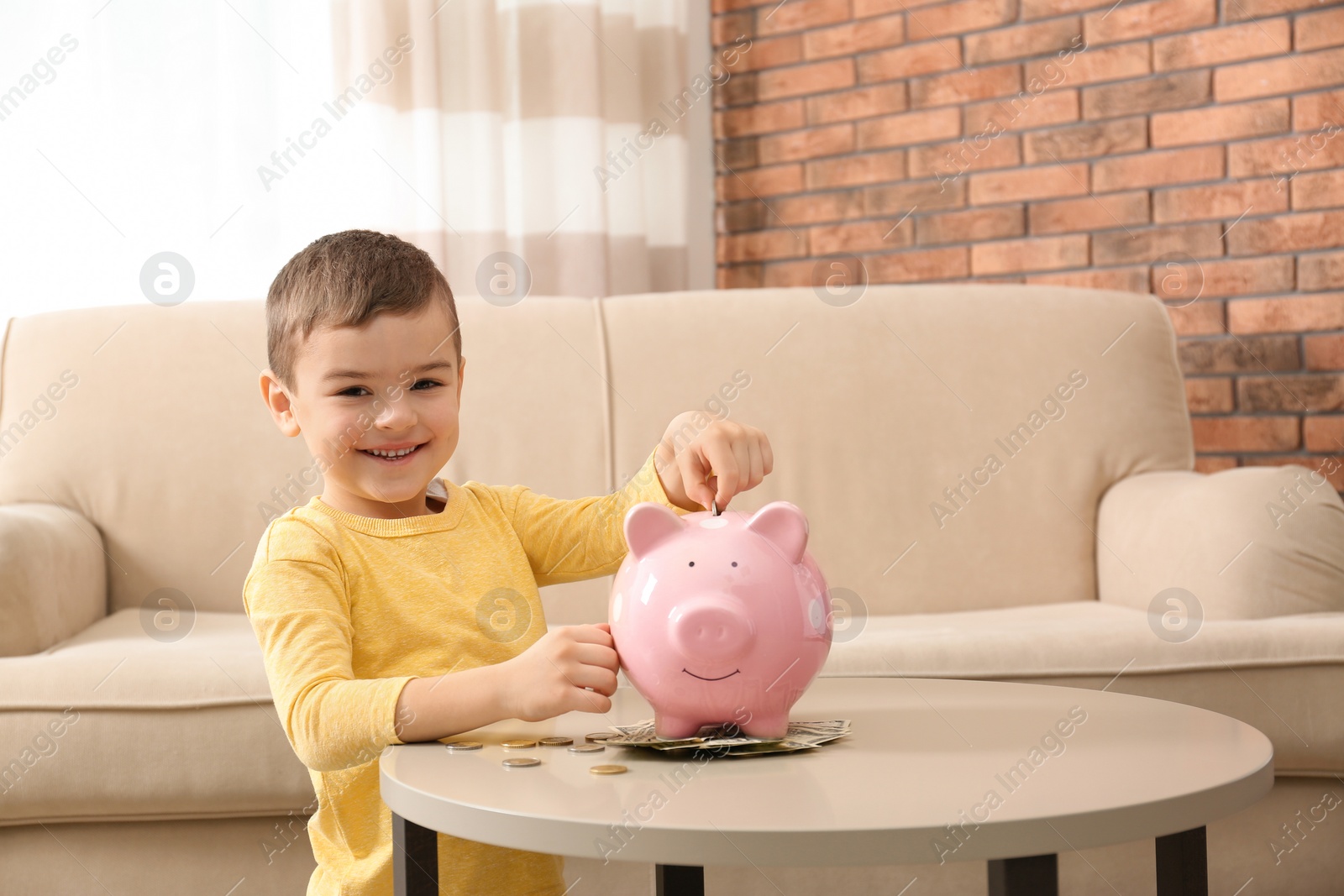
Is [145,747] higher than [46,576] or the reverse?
the reverse

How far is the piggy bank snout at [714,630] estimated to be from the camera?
2.51 ft

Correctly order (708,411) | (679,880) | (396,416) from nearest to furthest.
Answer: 1. (396,416)
2. (679,880)
3. (708,411)

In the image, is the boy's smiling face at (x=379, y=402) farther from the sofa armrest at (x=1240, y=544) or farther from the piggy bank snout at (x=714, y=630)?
the sofa armrest at (x=1240, y=544)

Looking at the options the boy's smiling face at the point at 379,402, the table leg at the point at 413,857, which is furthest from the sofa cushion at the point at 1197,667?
the table leg at the point at 413,857

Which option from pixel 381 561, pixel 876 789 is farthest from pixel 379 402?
pixel 876 789

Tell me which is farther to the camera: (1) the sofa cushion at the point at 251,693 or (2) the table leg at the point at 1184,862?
(1) the sofa cushion at the point at 251,693

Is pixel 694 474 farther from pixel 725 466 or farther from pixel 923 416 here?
pixel 923 416

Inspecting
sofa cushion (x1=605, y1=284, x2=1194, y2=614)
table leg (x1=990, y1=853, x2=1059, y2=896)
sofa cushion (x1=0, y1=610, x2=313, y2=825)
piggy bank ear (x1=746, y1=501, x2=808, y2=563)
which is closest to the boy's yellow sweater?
piggy bank ear (x1=746, y1=501, x2=808, y2=563)

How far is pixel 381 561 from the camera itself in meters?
0.97

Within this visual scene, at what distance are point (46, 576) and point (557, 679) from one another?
1259 millimetres

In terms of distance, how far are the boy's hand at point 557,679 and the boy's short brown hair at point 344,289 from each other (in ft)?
1.02

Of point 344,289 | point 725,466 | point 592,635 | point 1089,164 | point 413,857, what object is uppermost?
point 1089,164

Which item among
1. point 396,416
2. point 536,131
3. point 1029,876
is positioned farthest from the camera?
point 536,131

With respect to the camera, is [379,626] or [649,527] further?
[379,626]
